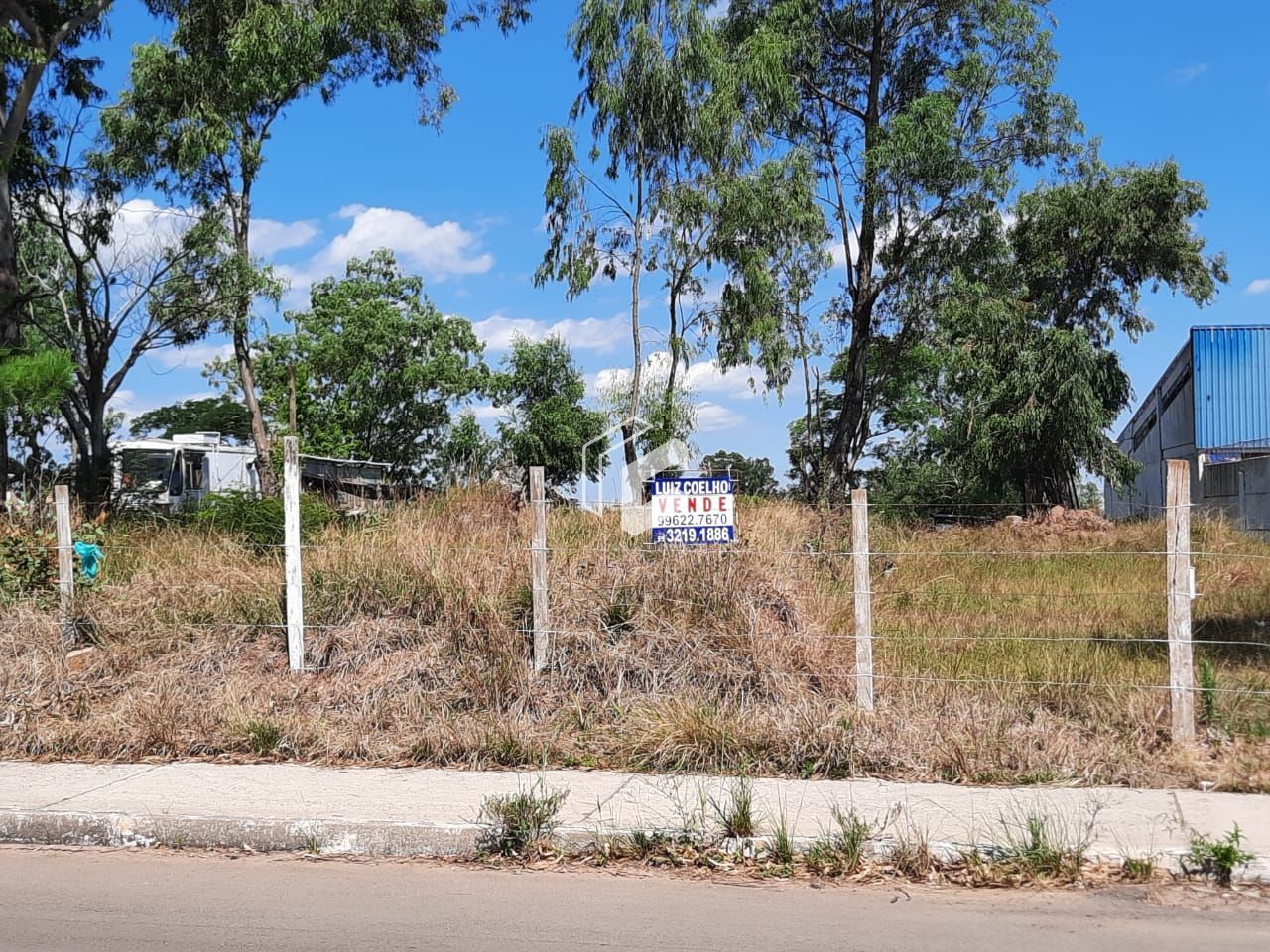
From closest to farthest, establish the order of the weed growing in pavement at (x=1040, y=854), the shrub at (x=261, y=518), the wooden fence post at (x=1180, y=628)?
the weed growing in pavement at (x=1040, y=854) → the wooden fence post at (x=1180, y=628) → the shrub at (x=261, y=518)

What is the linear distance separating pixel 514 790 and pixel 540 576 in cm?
194

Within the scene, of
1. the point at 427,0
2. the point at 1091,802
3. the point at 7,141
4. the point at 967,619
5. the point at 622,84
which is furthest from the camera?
the point at 622,84

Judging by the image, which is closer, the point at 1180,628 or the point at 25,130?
the point at 1180,628

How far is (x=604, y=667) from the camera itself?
828 centimetres

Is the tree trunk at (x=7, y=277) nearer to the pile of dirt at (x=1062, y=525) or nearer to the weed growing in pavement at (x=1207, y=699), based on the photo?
the weed growing in pavement at (x=1207, y=699)

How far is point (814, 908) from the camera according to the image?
5.19 meters

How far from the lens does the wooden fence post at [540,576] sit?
834 cm

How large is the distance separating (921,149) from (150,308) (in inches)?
759

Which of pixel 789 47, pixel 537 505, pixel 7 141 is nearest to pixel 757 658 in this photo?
pixel 537 505

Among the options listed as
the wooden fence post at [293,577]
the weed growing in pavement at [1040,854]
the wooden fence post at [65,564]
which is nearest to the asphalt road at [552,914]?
the weed growing in pavement at [1040,854]

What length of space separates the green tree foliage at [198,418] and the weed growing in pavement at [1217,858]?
54576mm

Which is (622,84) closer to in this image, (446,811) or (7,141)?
(7,141)

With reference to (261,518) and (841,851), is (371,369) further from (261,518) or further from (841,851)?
(841,851)

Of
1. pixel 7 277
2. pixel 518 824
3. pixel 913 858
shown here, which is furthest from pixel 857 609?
pixel 7 277
